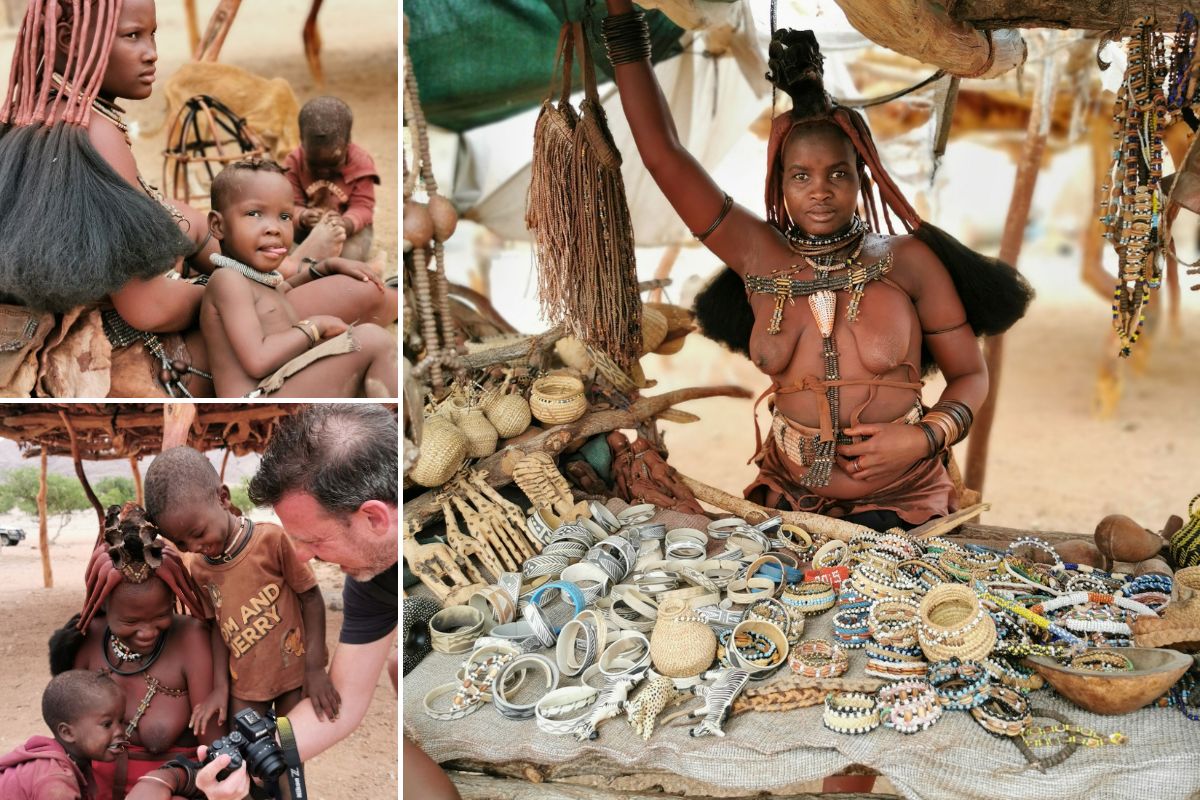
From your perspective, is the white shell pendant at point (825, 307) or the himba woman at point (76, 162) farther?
the white shell pendant at point (825, 307)

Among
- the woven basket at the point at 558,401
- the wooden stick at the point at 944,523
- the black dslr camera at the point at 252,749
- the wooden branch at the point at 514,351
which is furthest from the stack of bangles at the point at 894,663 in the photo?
the wooden branch at the point at 514,351

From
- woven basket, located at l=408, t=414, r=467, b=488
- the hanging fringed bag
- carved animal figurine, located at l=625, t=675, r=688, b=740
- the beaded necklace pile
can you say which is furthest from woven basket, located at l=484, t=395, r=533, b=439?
carved animal figurine, located at l=625, t=675, r=688, b=740

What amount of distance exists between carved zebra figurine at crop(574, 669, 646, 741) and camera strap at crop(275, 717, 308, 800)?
0.62 m

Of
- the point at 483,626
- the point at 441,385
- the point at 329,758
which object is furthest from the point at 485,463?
the point at 329,758

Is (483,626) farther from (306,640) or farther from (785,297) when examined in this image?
(785,297)

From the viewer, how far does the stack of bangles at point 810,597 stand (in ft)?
9.06

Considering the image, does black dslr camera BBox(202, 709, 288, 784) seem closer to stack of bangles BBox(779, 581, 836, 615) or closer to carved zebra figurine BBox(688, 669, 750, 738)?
carved zebra figurine BBox(688, 669, 750, 738)

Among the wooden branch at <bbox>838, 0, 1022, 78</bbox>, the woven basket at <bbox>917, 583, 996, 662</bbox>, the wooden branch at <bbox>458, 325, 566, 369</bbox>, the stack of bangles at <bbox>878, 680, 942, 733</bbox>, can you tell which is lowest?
the stack of bangles at <bbox>878, 680, 942, 733</bbox>

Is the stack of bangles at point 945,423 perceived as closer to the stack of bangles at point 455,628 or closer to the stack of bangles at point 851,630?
the stack of bangles at point 851,630

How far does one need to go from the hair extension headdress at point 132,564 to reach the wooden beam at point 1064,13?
6.84 feet

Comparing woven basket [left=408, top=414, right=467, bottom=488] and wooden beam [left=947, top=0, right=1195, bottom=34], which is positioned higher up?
wooden beam [left=947, top=0, right=1195, bottom=34]

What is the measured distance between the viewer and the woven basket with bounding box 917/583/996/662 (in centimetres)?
237

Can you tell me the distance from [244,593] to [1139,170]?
215 cm

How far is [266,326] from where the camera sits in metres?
2.10
